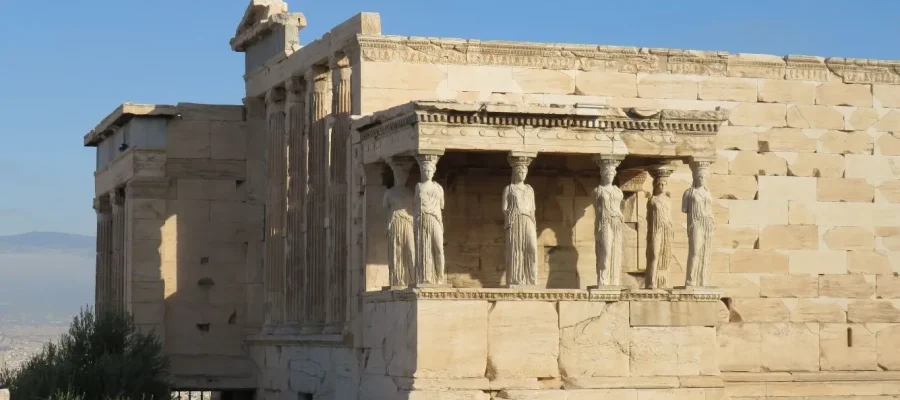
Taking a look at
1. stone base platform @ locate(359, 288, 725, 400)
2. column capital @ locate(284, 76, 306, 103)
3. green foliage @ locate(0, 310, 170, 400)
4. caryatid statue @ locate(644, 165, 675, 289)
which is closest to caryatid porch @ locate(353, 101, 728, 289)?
stone base platform @ locate(359, 288, 725, 400)

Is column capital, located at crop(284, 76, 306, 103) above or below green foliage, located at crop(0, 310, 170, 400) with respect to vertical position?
above

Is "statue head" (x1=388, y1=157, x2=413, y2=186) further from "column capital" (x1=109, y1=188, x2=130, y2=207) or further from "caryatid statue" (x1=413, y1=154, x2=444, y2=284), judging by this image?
"column capital" (x1=109, y1=188, x2=130, y2=207)

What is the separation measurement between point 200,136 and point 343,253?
5.00 m

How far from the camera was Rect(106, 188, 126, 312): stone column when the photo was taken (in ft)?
104

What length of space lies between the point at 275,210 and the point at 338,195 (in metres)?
2.78

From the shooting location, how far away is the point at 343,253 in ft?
85.5

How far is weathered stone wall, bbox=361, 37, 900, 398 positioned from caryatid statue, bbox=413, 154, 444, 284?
203 cm

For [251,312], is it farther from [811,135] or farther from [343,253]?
[811,135]

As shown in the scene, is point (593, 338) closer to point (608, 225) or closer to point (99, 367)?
point (608, 225)

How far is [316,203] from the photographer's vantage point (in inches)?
1072

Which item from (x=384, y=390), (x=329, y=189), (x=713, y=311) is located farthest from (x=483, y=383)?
(x=329, y=189)

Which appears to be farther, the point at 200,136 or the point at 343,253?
the point at 200,136

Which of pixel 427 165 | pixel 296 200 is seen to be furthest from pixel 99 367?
pixel 427 165

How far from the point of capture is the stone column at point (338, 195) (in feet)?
84.8
